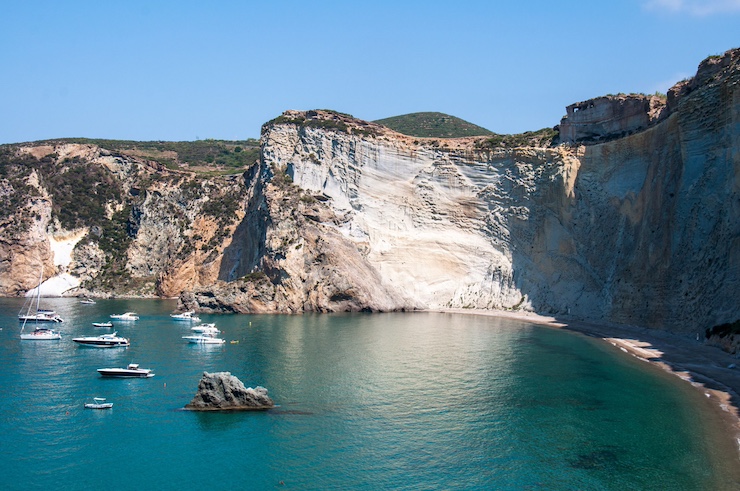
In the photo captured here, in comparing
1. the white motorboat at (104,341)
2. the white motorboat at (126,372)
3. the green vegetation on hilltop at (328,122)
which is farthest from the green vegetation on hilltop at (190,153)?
the white motorboat at (126,372)

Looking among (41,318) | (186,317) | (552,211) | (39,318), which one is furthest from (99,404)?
(552,211)

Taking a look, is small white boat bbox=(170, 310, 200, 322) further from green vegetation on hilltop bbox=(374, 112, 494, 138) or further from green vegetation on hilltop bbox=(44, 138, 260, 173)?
green vegetation on hilltop bbox=(374, 112, 494, 138)

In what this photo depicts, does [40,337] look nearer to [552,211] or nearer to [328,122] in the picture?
[328,122]

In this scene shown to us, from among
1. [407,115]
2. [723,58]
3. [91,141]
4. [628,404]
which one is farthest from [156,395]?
[407,115]

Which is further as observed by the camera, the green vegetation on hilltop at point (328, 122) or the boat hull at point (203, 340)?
the green vegetation on hilltop at point (328, 122)

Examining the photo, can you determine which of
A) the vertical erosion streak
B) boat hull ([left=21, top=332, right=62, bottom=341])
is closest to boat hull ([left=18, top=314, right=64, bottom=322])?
boat hull ([left=21, top=332, right=62, bottom=341])

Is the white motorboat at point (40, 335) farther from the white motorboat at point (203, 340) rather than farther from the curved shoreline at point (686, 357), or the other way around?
the curved shoreline at point (686, 357)
